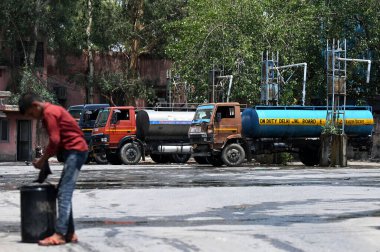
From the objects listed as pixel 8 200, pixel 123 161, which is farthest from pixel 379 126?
pixel 8 200

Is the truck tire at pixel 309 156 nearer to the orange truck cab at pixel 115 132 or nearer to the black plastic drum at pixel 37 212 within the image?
the orange truck cab at pixel 115 132

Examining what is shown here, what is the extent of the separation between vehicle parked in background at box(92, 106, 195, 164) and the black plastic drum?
25.3 metres

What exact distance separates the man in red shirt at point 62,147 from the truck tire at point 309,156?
85.1 ft

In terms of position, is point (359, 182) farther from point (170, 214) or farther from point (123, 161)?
point (123, 161)

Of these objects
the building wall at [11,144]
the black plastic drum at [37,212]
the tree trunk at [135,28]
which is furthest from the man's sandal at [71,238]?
the tree trunk at [135,28]

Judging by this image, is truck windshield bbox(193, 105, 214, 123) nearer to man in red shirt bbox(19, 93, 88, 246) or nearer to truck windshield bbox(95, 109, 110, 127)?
truck windshield bbox(95, 109, 110, 127)

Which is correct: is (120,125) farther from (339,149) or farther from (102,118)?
(339,149)

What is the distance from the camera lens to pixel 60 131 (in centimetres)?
935

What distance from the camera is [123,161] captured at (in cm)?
3481

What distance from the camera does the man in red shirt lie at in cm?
923

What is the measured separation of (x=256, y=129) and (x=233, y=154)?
4.61 feet

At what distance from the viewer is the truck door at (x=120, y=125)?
35.0 meters

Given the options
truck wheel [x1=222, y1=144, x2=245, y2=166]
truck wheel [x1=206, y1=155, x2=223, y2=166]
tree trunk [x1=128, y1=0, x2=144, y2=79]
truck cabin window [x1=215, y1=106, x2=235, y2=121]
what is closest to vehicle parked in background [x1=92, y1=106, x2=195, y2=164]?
truck wheel [x1=206, y1=155, x2=223, y2=166]

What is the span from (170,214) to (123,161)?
858 inches
